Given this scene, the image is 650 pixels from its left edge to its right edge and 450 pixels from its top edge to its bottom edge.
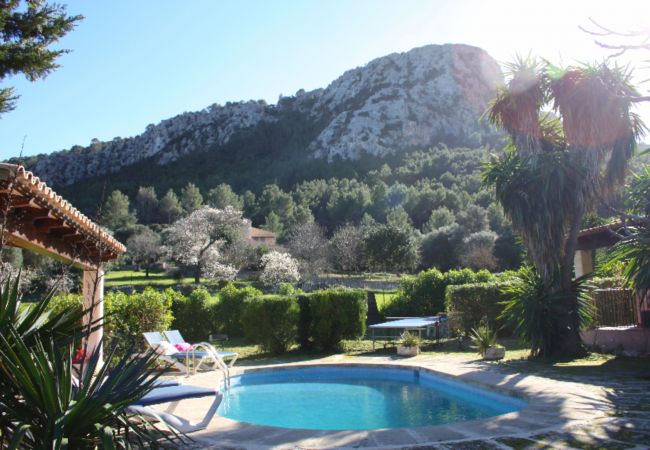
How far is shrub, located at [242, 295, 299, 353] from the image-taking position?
44.0 ft

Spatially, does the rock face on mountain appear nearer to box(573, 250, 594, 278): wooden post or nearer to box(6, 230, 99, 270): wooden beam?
box(573, 250, 594, 278): wooden post

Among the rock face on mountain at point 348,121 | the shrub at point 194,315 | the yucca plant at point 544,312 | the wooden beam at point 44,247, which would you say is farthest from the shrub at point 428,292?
the rock face on mountain at point 348,121

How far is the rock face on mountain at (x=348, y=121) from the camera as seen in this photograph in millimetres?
80188

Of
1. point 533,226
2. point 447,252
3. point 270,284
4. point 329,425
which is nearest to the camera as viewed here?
point 329,425

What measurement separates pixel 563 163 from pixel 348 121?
246 feet

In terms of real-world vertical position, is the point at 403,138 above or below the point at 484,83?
below

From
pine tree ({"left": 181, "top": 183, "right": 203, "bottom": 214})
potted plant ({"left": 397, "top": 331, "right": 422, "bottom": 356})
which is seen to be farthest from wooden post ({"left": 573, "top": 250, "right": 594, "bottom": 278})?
pine tree ({"left": 181, "top": 183, "right": 203, "bottom": 214})

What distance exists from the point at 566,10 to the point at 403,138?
7569 centimetres

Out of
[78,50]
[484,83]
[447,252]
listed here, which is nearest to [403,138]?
[484,83]

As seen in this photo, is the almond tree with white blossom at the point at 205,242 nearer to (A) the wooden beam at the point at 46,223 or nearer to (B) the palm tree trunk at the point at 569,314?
(B) the palm tree trunk at the point at 569,314

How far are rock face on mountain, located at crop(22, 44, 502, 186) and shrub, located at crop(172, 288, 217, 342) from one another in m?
62.7

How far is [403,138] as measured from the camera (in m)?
80.4

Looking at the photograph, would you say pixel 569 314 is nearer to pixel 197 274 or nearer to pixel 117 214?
pixel 197 274

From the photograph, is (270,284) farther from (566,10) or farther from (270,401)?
(566,10)
